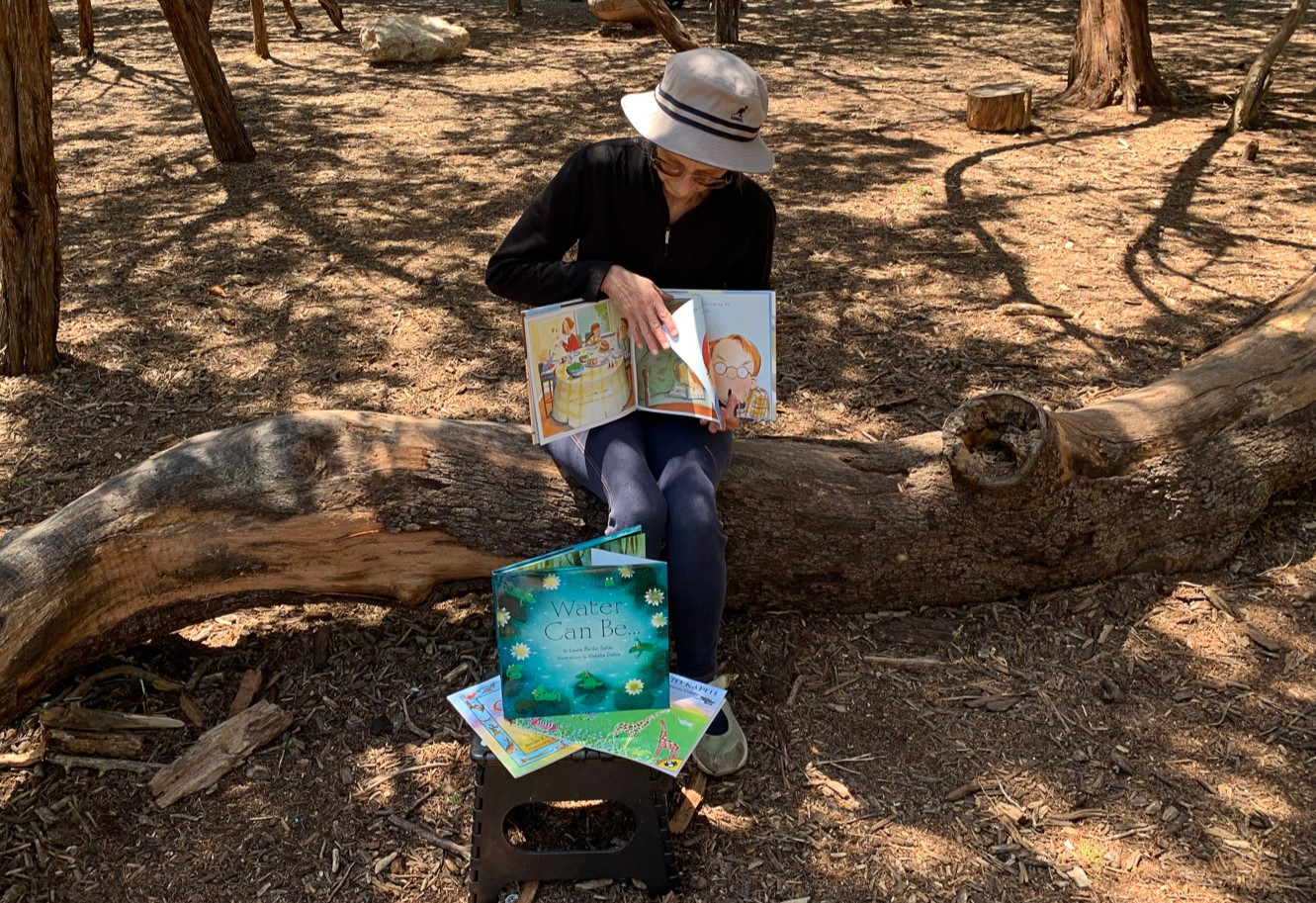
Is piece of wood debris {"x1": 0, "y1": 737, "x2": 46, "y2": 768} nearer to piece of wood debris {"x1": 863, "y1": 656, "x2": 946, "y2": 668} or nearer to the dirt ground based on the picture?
A: the dirt ground

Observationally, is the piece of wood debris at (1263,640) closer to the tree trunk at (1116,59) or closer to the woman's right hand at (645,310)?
the woman's right hand at (645,310)

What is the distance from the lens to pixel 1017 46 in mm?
11070

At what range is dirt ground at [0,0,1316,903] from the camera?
8.64ft

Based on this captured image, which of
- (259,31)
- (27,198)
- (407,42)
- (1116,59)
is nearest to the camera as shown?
(27,198)

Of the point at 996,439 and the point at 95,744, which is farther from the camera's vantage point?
the point at 996,439

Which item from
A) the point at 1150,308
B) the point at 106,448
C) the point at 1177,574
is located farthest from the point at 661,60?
the point at 1177,574

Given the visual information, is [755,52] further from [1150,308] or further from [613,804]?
[613,804]

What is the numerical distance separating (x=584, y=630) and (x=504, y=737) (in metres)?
0.31

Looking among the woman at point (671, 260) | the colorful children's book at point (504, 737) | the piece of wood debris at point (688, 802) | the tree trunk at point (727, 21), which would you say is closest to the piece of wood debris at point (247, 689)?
the colorful children's book at point (504, 737)

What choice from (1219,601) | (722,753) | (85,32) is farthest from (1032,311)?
(85,32)

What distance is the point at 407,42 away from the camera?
10844 millimetres

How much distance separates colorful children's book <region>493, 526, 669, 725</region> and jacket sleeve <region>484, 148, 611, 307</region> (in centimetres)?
73

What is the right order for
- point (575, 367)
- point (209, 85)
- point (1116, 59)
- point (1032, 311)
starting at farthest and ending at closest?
point (1116, 59), point (209, 85), point (1032, 311), point (575, 367)

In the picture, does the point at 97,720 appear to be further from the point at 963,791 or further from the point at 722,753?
the point at 963,791
